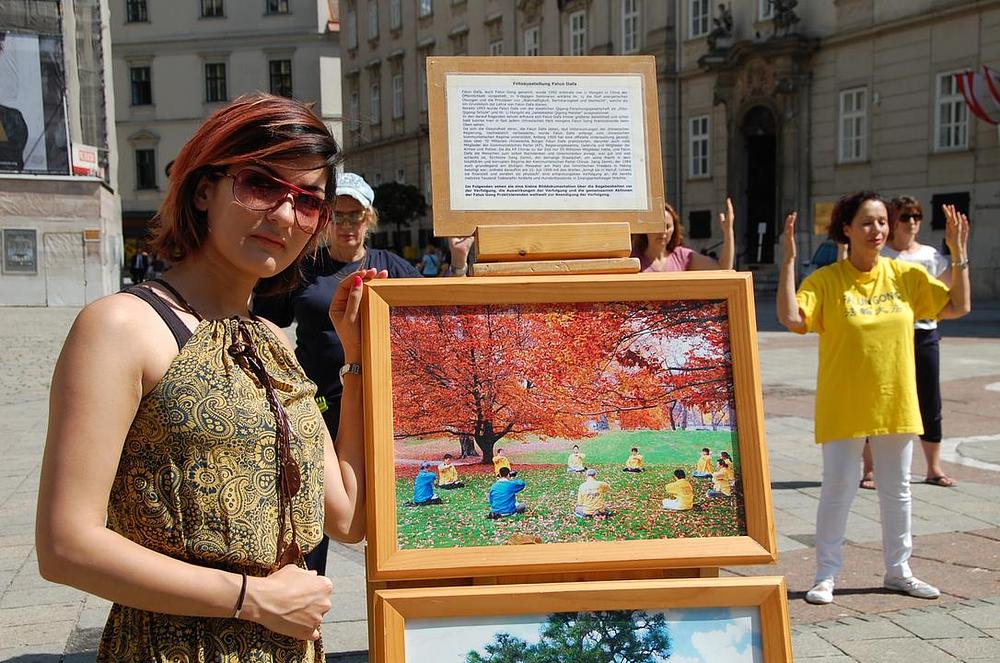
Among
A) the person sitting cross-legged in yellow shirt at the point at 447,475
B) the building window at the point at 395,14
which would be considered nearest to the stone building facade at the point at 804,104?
the building window at the point at 395,14

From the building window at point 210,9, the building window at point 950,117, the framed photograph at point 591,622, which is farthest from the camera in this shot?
the building window at point 210,9

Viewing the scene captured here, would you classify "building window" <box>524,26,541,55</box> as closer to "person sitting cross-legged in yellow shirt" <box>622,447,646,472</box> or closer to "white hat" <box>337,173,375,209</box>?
"white hat" <box>337,173,375,209</box>

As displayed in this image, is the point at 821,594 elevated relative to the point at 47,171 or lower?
lower

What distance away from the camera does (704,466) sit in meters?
2.27

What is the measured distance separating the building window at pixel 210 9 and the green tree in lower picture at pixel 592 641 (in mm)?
54374

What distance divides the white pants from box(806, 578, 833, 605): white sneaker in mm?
29

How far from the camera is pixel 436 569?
83.4 inches

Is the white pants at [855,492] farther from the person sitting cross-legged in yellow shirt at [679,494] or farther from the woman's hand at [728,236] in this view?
the person sitting cross-legged in yellow shirt at [679,494]

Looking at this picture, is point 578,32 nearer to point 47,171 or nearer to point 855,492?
point 47,171

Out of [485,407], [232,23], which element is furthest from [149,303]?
[232,23]

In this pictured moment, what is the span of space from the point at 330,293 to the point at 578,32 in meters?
35.4

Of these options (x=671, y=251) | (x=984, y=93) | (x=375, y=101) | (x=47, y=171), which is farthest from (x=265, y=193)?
(x=375, y=101)

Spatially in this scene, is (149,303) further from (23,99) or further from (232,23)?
(232,23)

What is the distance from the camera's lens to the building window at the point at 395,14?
4938 centimetres
